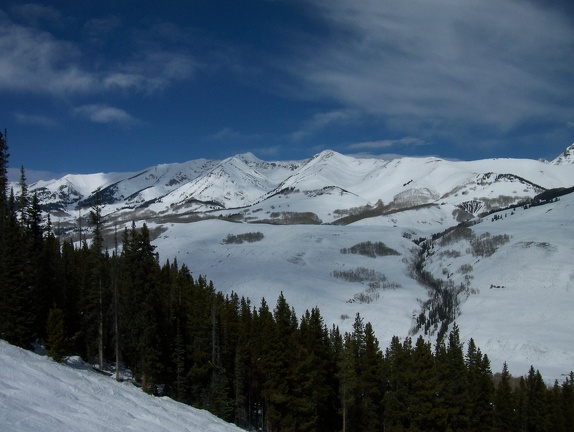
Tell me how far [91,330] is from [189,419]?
18690 mm

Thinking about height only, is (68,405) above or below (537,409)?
above

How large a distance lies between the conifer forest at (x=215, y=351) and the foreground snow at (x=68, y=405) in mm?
8171

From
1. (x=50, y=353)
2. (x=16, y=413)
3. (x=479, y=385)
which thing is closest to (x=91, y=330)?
(x=50, y=353)

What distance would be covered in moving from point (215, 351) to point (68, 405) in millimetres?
25959

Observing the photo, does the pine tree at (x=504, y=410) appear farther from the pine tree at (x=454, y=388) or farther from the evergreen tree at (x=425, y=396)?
the evergreen tree at (x=425, y=396)

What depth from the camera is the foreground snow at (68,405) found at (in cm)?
1806

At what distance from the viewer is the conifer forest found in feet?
131

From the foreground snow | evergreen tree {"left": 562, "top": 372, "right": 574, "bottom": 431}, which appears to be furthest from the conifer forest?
evergreen tree {"left": 562, "top": 372, "right": 574, "bottom": 431}

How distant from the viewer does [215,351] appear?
154ft

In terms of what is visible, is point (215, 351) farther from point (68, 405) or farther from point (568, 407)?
point (568, 407)

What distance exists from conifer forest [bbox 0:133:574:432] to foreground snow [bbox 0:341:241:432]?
817 cm

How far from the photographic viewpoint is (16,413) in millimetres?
17500

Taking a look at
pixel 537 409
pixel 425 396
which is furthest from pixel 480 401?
pixel 537 409

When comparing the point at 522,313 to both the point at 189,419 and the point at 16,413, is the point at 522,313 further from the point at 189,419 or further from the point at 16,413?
the point at 16,413
